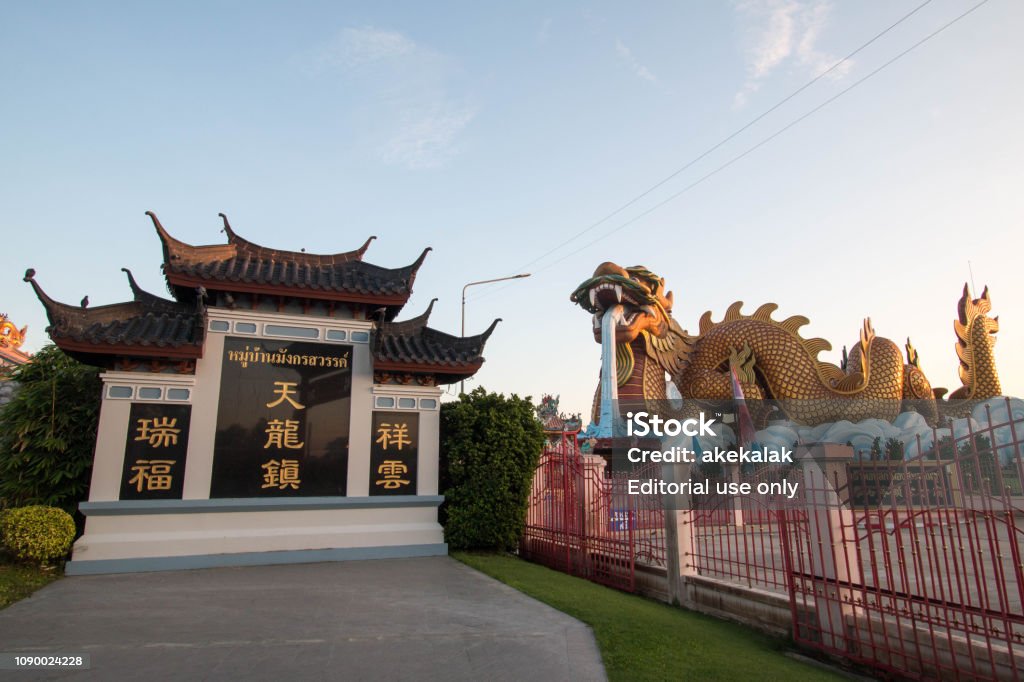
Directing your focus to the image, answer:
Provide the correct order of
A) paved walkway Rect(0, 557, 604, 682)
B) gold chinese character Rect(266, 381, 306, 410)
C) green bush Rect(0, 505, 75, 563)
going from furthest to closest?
gold chinese character Rect(266, 381, 306, 410)
green bush Rect(0, 505, 75, 563)
paved walkway Rect(0, 557, 604, 682)

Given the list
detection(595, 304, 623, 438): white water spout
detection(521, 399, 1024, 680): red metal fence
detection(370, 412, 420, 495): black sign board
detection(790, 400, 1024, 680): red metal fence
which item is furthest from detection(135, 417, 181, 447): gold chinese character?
detection(595, 304, 623, 438): white water spout

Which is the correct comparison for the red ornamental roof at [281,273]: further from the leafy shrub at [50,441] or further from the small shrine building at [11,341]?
the small shrine building at [11,341]

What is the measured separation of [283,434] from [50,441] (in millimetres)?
3259

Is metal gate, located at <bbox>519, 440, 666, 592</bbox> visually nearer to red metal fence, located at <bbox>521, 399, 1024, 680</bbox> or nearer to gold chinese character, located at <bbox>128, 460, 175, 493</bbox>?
red metal fence, located at <bbox>521, 399, 1024, 680</bbox>

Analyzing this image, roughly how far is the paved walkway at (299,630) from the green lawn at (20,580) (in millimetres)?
152

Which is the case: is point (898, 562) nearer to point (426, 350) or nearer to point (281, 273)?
point (426, 350)

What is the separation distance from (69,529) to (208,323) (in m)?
3.42

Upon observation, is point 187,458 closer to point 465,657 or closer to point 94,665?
point 94,665

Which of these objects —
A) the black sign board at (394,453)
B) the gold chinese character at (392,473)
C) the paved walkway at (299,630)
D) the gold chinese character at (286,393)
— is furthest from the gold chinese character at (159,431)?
the gold chinese character at (392,473)

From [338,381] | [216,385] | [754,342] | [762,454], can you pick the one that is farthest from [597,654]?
[754,342]

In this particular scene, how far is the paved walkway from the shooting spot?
443 cm

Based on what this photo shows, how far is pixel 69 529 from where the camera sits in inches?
320

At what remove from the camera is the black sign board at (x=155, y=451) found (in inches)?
344

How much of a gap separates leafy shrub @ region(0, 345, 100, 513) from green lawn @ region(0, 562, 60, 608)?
3.92ft
